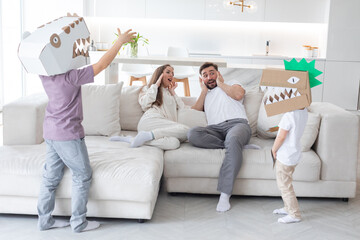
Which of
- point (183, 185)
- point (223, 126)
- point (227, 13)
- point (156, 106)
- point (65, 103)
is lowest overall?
point (183, 185)

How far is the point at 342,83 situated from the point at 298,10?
1270 mm

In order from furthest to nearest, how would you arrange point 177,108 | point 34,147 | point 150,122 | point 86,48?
point 177,108, point 150,122, point 34,147, point 86,48

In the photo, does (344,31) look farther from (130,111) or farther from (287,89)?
(287,89)

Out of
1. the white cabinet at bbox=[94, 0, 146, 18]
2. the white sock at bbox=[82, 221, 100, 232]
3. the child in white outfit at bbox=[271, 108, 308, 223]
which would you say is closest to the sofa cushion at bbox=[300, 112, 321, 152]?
the child in white outfit at bbox=[271, 108, 308, 223]

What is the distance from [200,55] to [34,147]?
178 inches

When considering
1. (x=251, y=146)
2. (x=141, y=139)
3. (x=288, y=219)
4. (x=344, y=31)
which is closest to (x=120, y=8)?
(x=344, y=31)

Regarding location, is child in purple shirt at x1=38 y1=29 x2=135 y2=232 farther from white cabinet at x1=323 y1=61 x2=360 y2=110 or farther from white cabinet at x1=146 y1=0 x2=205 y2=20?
white cabinet at x1=323 y1=61 x2=360 y2=110

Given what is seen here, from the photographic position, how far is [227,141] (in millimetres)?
3189

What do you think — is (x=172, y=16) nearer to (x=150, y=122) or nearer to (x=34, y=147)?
(x=150, y=122)

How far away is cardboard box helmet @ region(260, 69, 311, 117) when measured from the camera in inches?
108

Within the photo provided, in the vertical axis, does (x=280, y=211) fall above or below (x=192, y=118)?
below

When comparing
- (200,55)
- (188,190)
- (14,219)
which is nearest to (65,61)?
(14,219)

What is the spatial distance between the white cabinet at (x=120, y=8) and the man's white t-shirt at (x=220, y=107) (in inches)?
152

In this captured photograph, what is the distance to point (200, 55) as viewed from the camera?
7242 millimetres
